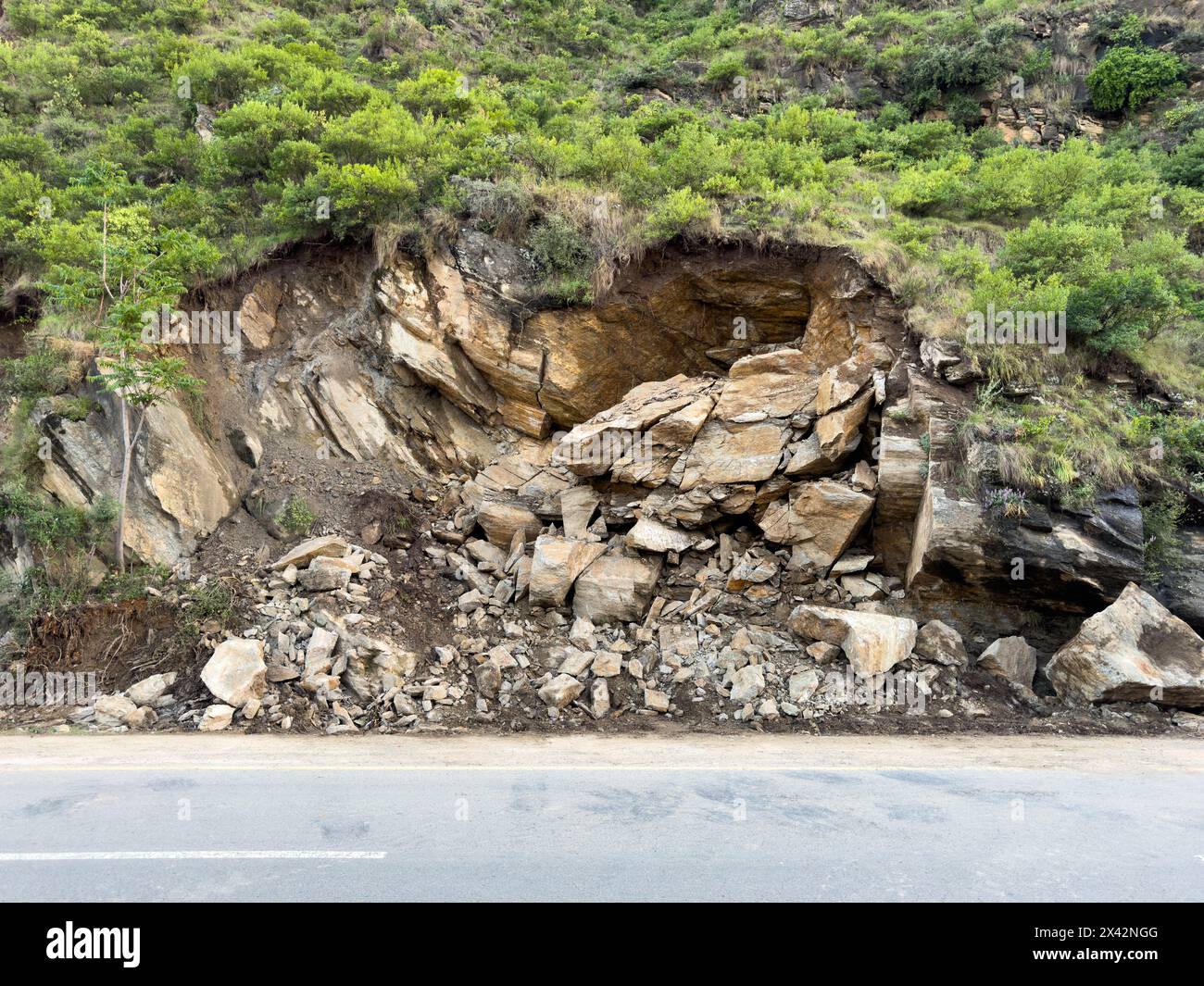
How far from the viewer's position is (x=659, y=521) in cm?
1093

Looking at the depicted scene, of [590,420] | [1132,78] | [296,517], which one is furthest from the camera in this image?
[1132,78]

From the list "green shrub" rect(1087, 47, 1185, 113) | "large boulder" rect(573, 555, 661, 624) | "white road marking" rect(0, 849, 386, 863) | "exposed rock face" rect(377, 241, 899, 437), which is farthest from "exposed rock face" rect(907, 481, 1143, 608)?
"green shrub" rect(1087, 47, 1185, 113)

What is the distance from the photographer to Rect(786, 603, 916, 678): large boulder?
28.4 ft

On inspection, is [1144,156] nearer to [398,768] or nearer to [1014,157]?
[1014,157]

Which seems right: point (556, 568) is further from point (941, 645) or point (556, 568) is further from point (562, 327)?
point (941, 645)

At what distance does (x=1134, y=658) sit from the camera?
7926mm

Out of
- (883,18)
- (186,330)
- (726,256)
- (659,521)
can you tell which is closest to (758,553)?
(659,521)

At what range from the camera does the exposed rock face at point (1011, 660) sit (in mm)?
8555

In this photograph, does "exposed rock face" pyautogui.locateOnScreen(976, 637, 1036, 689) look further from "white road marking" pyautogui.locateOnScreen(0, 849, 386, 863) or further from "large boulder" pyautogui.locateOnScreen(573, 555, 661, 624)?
"white road marking" pyautogui.locateOnScreen(0, 849, 386, 863)

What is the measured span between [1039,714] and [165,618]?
1266cm

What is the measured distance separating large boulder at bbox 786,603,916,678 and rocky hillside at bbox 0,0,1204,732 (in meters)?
0.04

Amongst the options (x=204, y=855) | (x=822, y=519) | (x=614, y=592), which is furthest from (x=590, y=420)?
(x=204, y=855)

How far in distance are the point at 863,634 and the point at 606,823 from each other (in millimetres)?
5642

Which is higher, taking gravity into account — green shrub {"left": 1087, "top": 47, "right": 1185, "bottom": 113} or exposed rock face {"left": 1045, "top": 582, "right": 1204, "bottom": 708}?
green shrub {"left": 1087, "top": 47, "right": 1185, "bottom": 113}
